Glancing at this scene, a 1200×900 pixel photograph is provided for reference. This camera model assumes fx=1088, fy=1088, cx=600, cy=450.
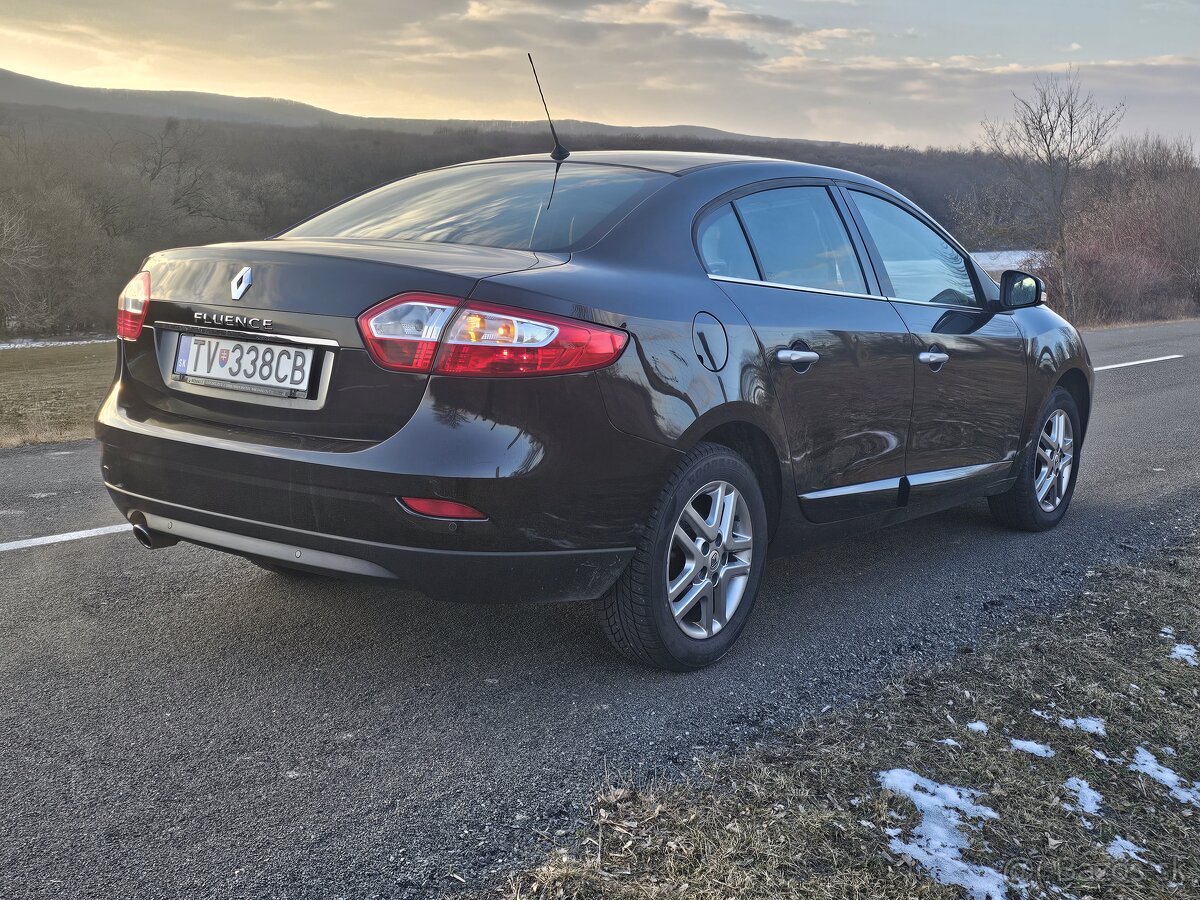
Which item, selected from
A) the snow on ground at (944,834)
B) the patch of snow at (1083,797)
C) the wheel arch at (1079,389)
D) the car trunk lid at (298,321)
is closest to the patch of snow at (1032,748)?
the patch of snow at (1083,797)

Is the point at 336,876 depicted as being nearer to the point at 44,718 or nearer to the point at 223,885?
the point at 223,885

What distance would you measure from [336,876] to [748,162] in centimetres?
286

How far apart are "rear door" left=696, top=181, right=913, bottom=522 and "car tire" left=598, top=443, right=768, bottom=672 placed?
0.32 metres

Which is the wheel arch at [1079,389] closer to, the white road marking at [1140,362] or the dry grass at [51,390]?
the dry grass at [51,390]

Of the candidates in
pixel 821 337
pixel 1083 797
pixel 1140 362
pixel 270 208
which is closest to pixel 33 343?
pixel 270 208

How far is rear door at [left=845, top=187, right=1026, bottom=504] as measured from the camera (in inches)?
173

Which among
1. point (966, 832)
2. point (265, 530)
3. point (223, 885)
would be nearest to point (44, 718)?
point (265, 530)

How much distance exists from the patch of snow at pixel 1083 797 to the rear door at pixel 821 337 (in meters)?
1.37

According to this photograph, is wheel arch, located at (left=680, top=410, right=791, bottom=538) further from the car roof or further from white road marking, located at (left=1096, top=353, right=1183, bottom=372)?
white road marking, located at (left=1096, top=353, right=1183, bottom=372)

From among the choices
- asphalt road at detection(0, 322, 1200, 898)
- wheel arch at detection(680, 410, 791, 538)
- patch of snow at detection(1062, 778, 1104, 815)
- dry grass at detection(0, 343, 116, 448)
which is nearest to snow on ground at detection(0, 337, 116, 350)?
dry grass at detection(0, 343, 116, 448)

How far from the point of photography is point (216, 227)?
56.9m

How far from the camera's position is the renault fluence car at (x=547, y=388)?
289 cm

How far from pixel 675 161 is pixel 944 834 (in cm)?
251

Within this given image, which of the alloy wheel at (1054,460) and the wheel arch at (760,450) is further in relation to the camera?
the alloy wheel at (1054,460)
